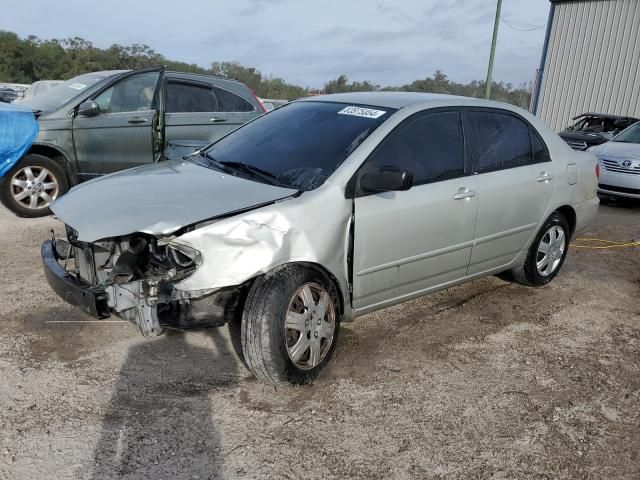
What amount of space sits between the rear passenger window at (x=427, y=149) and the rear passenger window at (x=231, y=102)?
13.6 feet

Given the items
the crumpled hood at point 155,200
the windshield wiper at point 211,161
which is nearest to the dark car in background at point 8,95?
the windshield wiper at point 211,161

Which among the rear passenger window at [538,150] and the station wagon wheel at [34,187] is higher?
the rear passenger window at [538,150]

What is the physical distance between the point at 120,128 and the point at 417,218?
14.8ft

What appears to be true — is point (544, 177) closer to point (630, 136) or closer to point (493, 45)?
point (630, 136)

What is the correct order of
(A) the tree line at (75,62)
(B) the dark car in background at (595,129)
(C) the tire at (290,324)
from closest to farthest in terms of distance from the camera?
(C) the tire at (290,324)
(B) the dark car in background at (595,129)
(A) the tree line at (75,62)

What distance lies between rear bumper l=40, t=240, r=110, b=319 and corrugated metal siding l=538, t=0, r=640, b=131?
18.2 metres

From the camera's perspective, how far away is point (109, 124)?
663 cm

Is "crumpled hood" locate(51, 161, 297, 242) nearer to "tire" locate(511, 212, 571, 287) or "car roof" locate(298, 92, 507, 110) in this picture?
"car roof" locate(298, 92, 507, 110)

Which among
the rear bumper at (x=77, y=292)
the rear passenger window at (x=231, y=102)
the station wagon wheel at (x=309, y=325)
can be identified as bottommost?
the station wagon wheel at (x=309, y=325)

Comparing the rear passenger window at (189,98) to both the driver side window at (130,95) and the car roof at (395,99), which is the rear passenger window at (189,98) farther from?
the car roof at (395,99)

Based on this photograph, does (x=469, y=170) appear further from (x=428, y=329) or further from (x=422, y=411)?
(x=422, y=411)

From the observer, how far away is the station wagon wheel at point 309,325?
10.0ft

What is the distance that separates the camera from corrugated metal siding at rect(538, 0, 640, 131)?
1698 cm

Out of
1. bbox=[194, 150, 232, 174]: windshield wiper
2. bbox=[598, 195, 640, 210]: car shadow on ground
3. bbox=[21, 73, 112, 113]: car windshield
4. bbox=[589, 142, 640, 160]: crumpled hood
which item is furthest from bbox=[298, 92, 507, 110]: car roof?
bbox=[598, 195, 640, 210]: car shadow on ground
